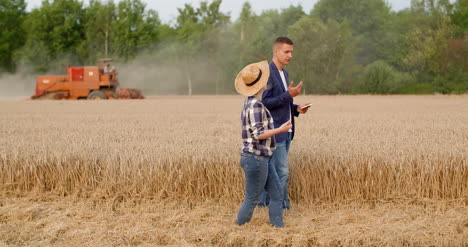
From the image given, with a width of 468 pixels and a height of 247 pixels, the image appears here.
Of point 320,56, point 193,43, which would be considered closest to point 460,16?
point 320,56

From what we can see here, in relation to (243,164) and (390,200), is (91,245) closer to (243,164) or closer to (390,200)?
(243,164)

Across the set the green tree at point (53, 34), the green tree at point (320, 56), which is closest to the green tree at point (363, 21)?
the green tree at point (320, 56)

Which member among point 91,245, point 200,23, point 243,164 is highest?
point 200,23

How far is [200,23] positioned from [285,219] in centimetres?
6009

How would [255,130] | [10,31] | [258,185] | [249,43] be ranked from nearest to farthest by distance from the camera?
[255,130], [258,185], [249,43], [10,31]

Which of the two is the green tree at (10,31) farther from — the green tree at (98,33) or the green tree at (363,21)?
the green tree at (363,21)

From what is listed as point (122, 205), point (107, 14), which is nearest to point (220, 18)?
point (107, 14)

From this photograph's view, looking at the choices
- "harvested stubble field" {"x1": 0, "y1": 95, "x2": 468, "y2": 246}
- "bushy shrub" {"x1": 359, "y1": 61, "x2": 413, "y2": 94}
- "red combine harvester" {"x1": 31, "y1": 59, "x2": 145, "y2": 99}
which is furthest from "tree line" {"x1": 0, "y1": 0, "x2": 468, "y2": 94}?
"harvested stubble field" {"x1": 0, "y1": 95, "x2": 468, "y2": 246}

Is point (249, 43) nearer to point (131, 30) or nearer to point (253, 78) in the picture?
point (131, 30)

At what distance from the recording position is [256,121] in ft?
14.2

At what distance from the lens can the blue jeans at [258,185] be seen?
4.39 meters

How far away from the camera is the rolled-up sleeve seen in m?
4.30

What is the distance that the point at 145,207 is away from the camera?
5.51 metres

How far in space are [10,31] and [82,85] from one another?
36.0 metres
